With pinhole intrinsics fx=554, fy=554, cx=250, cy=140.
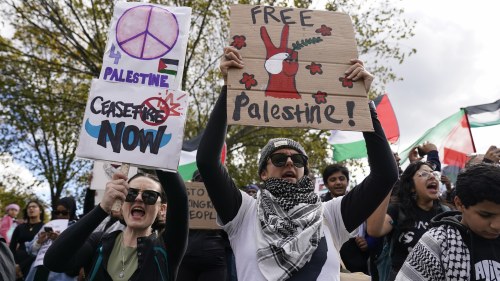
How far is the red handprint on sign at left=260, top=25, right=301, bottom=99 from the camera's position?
281 centimetres

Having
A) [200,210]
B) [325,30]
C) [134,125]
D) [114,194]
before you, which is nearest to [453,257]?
[325,30]

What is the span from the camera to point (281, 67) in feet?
9.50

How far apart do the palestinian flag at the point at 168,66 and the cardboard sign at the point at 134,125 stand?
14 cm

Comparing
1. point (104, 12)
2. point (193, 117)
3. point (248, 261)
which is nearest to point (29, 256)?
point (248, 261)

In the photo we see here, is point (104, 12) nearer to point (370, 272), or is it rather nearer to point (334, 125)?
point (370, 272)

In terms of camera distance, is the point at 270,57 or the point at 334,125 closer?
the point at 334,125

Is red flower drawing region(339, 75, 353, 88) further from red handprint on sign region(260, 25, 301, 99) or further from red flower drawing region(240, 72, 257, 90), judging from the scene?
red flower drawing region(240, 72, 257, 90)

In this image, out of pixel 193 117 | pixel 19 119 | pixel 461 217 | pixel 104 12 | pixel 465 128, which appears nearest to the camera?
pixel 461 217

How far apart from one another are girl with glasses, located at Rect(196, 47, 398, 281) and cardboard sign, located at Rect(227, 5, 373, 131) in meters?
0.08

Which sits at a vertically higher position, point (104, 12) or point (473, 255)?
point (104, 12)

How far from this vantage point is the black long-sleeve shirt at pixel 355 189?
8.64ft

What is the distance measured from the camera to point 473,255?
94.5 inches

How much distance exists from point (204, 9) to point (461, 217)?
1200 cm

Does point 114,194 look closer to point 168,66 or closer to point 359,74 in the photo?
point 168,66
